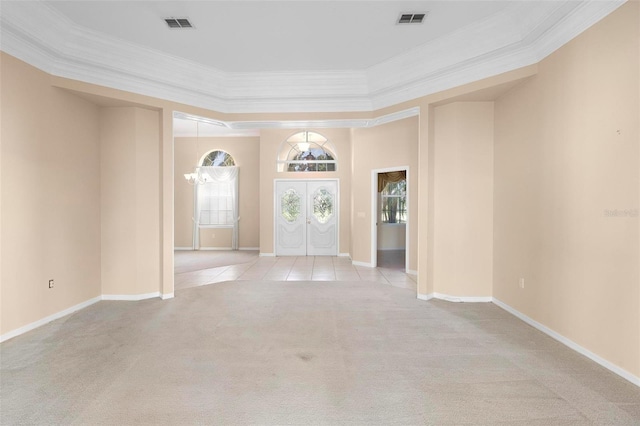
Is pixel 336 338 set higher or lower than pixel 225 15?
lower

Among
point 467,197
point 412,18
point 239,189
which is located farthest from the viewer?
point 239,189

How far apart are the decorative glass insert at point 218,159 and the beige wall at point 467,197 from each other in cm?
746

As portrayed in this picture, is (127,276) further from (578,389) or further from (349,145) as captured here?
(349,145)

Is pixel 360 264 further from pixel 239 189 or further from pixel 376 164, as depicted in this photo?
pixel 239 189

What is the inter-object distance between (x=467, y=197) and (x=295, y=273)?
3.64 meters

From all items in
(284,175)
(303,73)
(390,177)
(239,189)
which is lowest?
(239,189)

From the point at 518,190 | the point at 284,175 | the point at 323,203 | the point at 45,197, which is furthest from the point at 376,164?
the point at 45,197

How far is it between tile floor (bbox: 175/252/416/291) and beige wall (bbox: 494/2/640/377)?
211 centimetres

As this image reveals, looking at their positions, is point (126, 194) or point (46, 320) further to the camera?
point (126, 194)

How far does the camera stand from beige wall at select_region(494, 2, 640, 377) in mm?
2551

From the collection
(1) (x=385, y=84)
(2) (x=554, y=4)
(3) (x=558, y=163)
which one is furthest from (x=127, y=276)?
(2) (x=554, y=4)

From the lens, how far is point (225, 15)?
3566mm

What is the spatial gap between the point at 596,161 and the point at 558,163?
0.48 metres

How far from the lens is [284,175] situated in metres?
9.12
